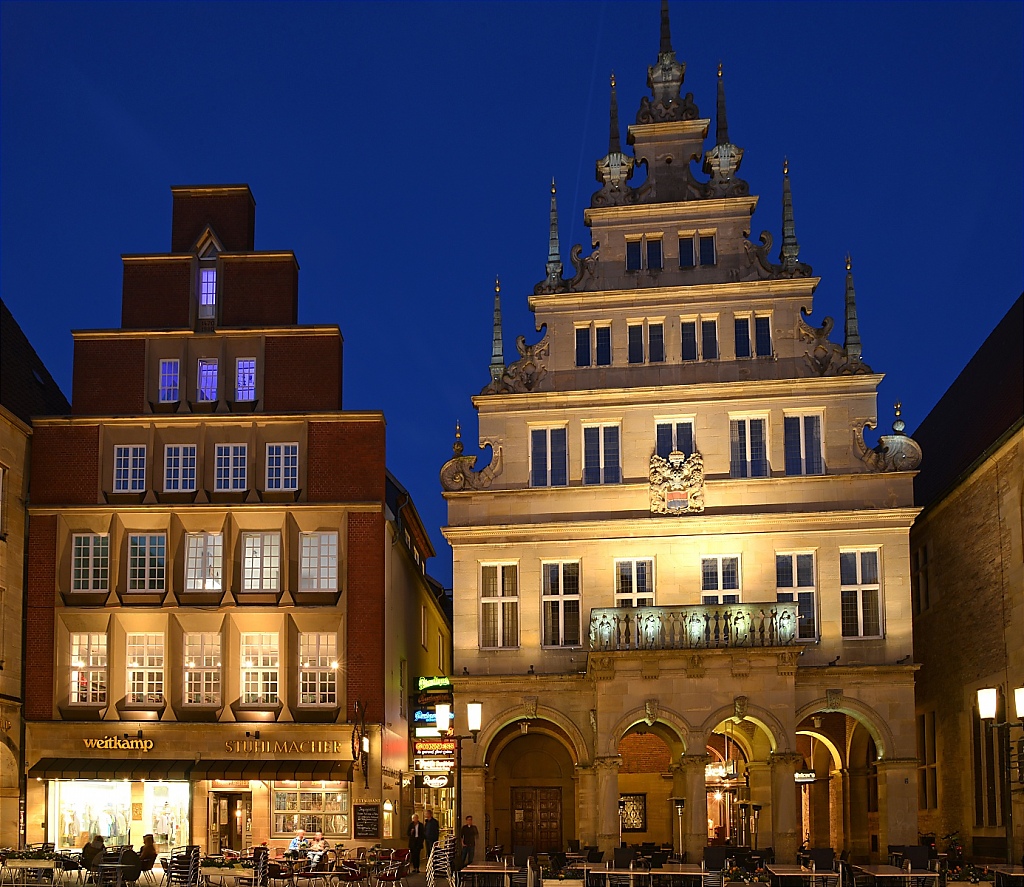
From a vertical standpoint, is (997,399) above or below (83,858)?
above

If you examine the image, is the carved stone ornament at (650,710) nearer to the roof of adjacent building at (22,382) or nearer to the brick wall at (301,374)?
the brick wall at (301,374)

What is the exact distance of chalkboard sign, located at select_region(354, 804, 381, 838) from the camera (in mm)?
38000

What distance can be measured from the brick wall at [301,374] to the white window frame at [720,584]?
11.5m

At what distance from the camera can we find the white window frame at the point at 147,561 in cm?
4066

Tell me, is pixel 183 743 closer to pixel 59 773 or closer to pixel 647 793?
pixel 59 773

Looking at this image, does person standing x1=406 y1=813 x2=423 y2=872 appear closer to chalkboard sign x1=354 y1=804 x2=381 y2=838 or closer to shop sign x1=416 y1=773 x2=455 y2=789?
shop sign x1=416 y1=773 x2=455 y2=789

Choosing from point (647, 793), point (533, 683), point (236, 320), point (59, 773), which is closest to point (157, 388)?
point (236, 320)

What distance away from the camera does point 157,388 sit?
42250 millimetres

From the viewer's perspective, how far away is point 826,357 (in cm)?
3994

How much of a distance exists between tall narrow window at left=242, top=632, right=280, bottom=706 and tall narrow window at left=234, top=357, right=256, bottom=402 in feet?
23.0

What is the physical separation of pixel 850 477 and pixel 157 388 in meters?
20.0

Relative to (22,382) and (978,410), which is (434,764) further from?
(978,410)

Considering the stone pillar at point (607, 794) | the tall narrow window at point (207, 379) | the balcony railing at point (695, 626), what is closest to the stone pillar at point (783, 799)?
the balcony railing at point (695, 626)

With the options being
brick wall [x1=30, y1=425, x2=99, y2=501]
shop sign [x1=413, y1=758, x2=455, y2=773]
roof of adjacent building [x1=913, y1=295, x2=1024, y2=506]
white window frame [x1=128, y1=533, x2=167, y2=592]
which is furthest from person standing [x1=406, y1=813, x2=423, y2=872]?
roof of adjacent building [x1=913, y1=295, x2=1024, y2=506]
